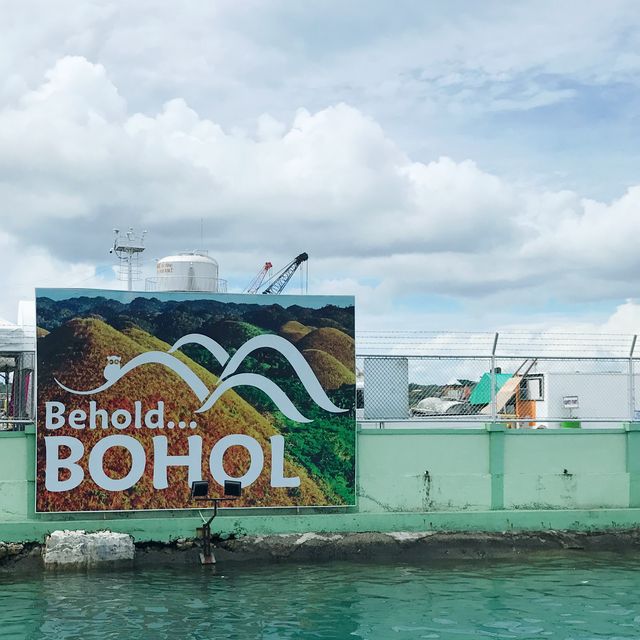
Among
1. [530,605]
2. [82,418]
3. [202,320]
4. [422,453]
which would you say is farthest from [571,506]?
[82,418]

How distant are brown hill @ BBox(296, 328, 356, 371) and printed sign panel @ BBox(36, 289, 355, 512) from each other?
0.02 metres

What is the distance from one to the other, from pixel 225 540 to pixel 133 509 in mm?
1527

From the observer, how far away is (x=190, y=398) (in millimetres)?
15320

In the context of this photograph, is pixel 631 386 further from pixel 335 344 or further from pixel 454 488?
pixel 335 344

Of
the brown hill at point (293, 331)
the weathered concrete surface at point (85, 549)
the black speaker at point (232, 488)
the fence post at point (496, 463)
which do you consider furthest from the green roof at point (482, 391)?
the weathered concrete surface at point (85, 549)

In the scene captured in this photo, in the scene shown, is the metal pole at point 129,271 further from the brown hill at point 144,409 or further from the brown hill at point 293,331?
the brown hill at point 293,331

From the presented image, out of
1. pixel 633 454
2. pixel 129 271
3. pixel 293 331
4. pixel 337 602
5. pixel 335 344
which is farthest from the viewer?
pixel 129 271

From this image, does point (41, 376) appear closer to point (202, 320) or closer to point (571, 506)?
point (202, 320)

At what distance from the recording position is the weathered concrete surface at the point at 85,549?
14.1 meters

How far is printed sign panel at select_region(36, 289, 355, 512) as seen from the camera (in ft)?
48.9

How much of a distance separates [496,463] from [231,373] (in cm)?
471

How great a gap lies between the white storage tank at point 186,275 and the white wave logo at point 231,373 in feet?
4.52

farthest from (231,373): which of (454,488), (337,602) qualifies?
(337,602)

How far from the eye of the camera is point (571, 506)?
16.3 meters
